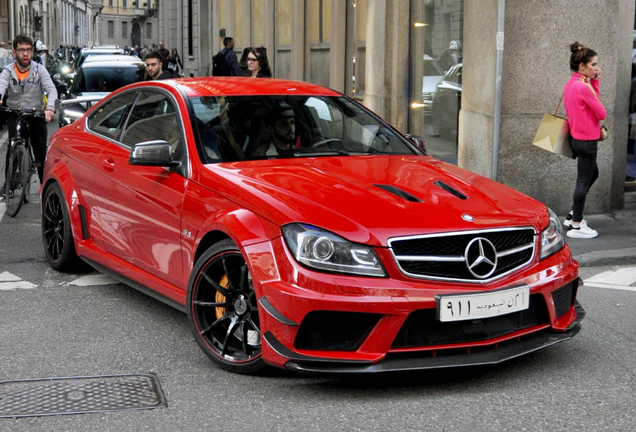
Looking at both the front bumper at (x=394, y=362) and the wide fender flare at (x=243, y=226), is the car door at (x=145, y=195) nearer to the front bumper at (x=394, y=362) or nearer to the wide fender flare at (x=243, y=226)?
the wide fender flare at (x=243, y=226)

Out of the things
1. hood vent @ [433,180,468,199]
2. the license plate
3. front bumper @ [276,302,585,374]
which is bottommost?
front bumper @ [276,302,585,374]

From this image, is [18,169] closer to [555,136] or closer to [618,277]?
[555,136]

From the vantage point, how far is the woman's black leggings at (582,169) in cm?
929

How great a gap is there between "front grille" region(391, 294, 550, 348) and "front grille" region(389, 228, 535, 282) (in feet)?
0.62

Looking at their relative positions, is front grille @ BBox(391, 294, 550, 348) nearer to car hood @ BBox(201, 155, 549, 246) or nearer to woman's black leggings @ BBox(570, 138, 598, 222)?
car hood @ BBox(201, 155, 549, 246)

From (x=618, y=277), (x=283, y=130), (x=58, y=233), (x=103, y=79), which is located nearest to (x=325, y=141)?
(x=283, y=130)

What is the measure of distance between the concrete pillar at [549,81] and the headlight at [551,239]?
17.2ft

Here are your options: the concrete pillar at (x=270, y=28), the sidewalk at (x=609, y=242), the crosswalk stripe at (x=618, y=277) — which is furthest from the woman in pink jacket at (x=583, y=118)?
the concrete pillar at (x=270, y=28)

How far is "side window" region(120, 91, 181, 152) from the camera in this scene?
5.94m

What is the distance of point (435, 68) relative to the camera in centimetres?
1399

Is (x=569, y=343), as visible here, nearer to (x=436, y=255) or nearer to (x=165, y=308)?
(x=436, y=255)

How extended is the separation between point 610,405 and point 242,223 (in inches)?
74.8

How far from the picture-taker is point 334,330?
14.8 feet

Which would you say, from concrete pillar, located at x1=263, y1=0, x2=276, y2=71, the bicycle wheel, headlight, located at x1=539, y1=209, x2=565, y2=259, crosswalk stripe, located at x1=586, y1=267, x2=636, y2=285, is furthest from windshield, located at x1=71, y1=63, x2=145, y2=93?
headlight, located at x1=539, y1=209, x2=565, y2=259
